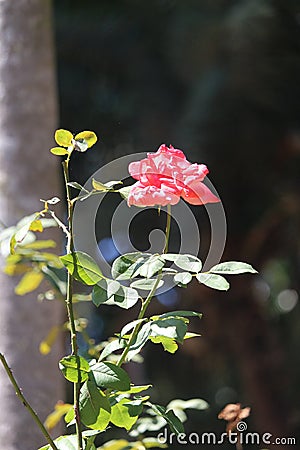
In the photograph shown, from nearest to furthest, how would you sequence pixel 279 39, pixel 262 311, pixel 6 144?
pixel 6 144
pixel 279 39
pixel 262 311

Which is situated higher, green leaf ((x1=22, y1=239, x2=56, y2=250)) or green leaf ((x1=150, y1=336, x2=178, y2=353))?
green leaf ((x1=22, y1=239, x2=56, y2=250))

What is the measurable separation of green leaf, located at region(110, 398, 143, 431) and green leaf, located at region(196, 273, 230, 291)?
12cm

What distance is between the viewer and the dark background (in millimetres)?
3500

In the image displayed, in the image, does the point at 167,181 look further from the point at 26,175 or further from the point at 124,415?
the point at 26,175

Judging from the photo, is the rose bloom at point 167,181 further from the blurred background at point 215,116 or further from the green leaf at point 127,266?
the blurred background at point 215,116

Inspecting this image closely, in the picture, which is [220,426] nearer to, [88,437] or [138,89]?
[138,89]

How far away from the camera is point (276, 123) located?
3.85 m

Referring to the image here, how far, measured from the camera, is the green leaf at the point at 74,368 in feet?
2.10

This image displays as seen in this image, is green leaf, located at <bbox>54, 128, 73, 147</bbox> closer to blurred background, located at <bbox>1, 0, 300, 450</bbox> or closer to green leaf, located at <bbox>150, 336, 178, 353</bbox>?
green leaf, located at <bbox>150, 336, 178, 353</bbox>

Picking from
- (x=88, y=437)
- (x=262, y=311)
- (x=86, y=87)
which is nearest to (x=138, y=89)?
(x=86, y=87)

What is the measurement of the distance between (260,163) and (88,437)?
337 cm

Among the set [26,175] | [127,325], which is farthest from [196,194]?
[26,175]

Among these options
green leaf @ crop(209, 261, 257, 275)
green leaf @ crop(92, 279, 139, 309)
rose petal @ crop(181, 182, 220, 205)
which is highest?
rose petal @ crop(181, 182, 220, 205)

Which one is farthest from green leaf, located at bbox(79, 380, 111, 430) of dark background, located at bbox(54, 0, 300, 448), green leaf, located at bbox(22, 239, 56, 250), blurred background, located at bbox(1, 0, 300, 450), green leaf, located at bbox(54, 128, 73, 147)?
dark background, located at bbox(54, 0, 300, 448)
